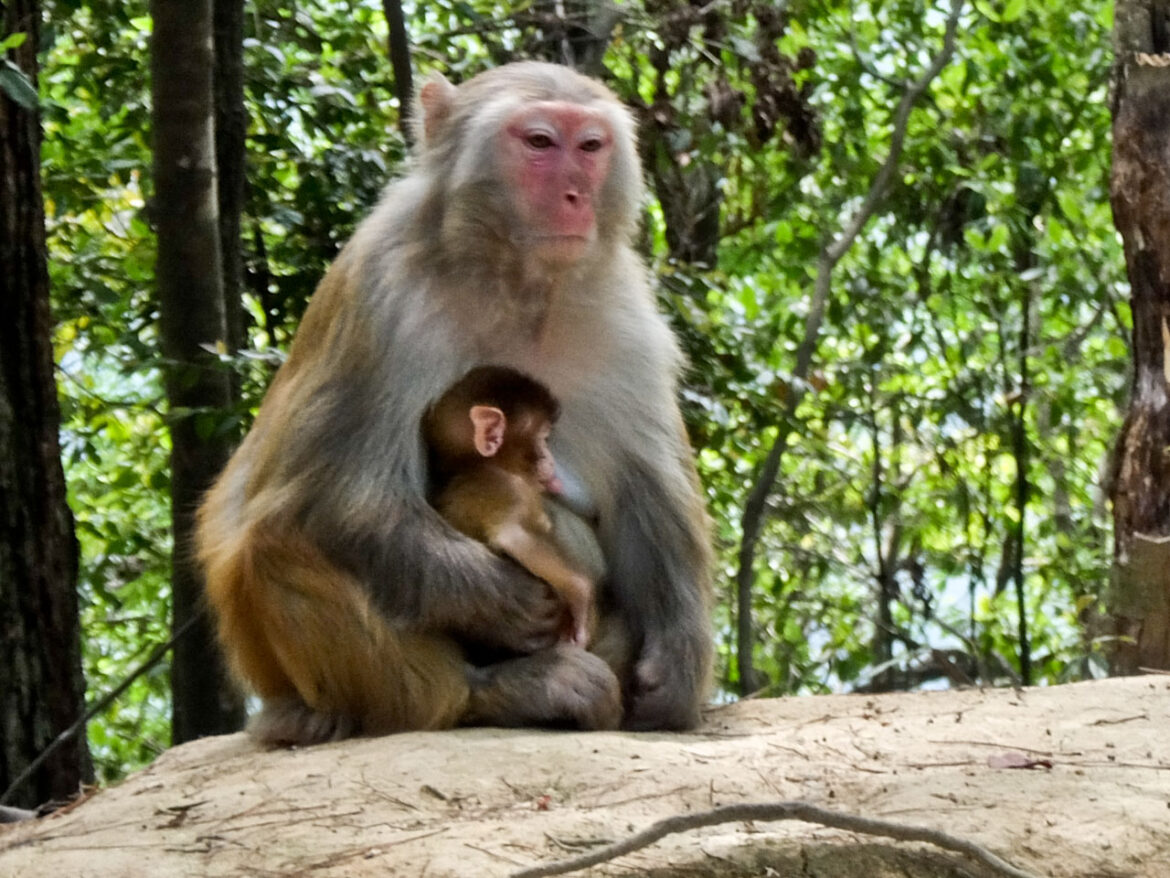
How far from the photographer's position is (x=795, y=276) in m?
9.08

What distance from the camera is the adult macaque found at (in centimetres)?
414

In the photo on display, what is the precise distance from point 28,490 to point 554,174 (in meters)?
2.20

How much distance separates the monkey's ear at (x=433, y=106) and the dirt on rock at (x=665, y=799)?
178 centimetres

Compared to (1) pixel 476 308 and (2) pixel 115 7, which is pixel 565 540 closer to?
(1) pixel 476 308

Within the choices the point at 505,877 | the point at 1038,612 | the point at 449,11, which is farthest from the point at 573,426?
the point at 1038,612

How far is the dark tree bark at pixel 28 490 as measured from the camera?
204 inches

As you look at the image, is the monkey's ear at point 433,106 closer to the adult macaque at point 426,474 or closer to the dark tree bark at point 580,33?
the adult macaque at point 426,474

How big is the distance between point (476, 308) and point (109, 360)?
4.99 metres

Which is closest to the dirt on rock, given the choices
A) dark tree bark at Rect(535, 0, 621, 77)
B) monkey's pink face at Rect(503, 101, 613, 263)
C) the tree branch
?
monkey's pink face at Rect(503, 101, 613, 263)

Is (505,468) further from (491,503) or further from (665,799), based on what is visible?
(665,799)

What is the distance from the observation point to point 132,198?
27.2 feet

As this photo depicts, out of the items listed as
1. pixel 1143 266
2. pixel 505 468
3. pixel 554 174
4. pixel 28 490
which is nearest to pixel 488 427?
pixel 505 468

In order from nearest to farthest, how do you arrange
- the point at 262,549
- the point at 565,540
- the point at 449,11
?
the point at 262,549 < the point at 565,540 < the point at 449,11

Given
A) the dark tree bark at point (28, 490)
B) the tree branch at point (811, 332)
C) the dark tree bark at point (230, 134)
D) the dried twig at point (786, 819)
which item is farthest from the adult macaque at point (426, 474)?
the tree branch at point (811, 332)
